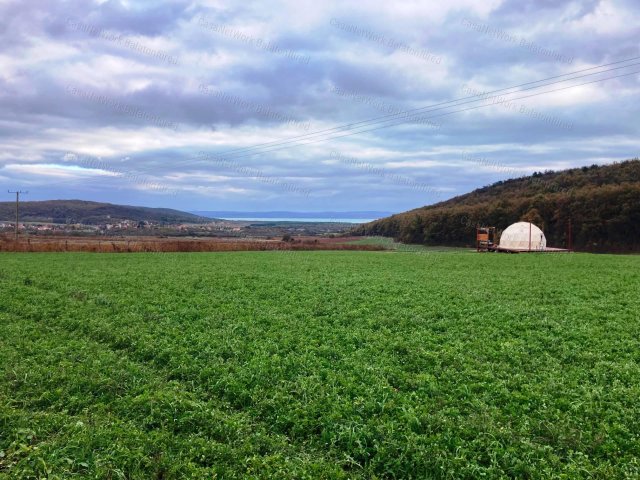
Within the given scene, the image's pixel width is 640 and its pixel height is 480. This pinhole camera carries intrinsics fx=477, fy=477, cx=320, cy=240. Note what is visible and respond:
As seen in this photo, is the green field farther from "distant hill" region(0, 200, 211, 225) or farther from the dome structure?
"distant hill" region(0, 200, 211, 225)

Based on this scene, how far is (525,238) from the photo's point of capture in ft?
206

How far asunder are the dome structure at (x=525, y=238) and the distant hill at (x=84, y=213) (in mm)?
95881

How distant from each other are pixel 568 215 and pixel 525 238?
18665mm

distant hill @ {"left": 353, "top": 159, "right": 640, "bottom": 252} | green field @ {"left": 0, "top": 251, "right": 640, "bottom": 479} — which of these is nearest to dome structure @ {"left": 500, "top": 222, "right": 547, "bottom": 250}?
distant hill @ {"left": 353, "top": 159, "right": 640, "bottom": 252}

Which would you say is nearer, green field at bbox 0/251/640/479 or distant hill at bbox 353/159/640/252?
green field at bbox 0/251/640/479

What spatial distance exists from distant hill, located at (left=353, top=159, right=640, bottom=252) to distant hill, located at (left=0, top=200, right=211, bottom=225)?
6454 centimetres

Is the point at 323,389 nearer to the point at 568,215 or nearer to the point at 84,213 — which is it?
the point at 568,215

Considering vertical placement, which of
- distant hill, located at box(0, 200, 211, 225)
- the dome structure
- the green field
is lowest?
the green field

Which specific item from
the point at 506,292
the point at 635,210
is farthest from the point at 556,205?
the point at 506,292

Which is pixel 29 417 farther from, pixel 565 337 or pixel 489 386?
pixel 565 337

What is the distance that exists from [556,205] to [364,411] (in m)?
82.2

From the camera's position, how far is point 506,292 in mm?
20281

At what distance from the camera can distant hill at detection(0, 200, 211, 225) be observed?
129125 millimetres

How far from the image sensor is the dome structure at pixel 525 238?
61.8m
